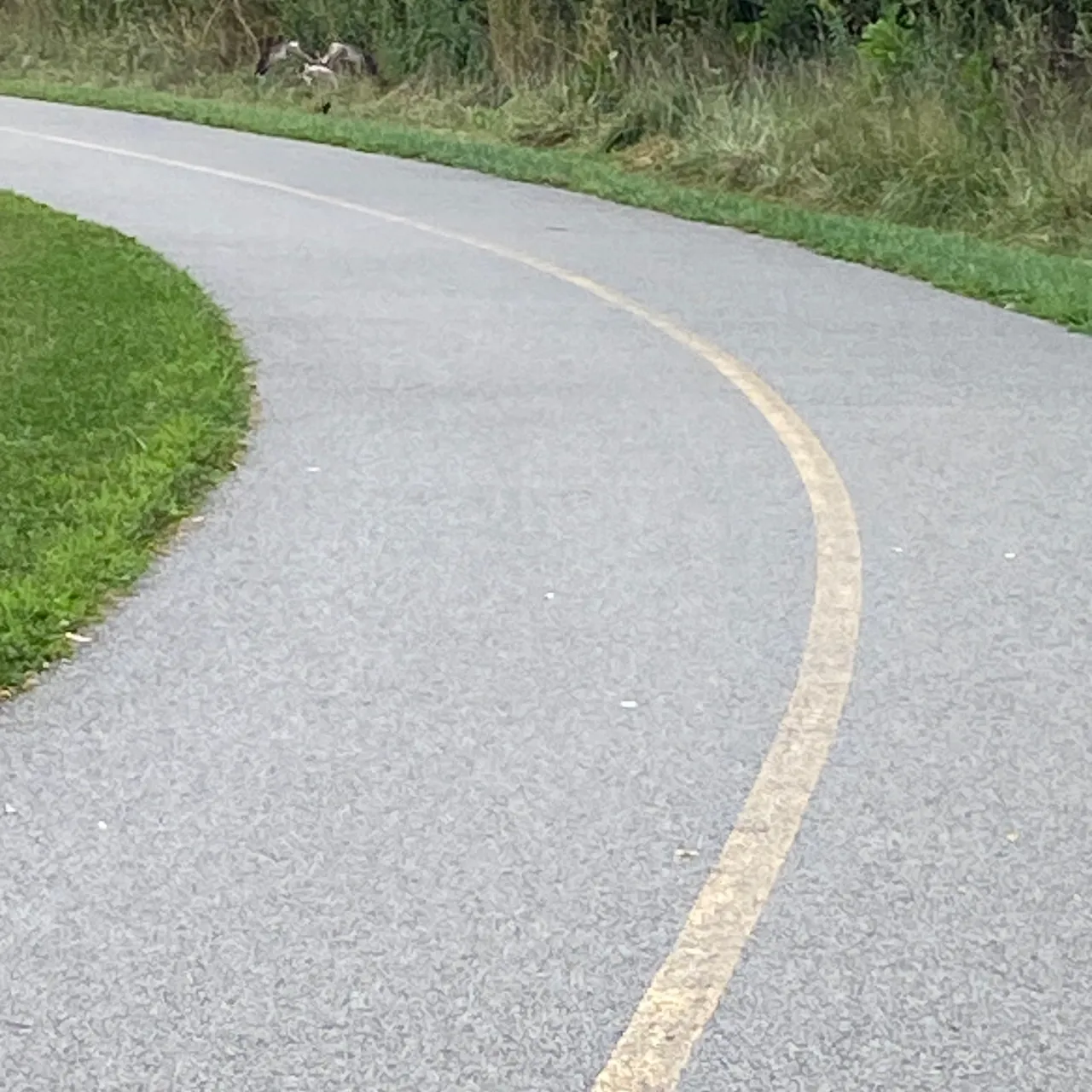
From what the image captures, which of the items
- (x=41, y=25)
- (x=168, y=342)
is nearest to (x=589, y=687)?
(x=168, y=342)

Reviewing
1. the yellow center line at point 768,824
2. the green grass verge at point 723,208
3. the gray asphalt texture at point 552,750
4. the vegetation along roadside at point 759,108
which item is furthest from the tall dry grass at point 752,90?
the yellow center line at point 768,824

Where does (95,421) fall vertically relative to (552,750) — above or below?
below

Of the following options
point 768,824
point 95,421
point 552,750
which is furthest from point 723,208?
point 768,824

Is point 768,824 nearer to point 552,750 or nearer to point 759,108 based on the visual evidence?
point 552,750

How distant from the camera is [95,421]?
8.69 metres

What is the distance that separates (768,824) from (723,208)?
11.8 metres

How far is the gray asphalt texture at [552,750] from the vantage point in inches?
153

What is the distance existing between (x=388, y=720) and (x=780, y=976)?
1659mm

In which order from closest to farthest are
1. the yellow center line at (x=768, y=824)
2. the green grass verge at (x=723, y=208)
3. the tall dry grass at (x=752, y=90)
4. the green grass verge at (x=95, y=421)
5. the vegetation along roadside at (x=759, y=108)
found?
the yellow center line at (x=768, y=824) < the green grass verge at (x=95, y=421) < the green grass verge at (x=723, y=208) < the vegetation along roadside at (x=759, y=108) < the tall dry grass at (x=752, y=90)

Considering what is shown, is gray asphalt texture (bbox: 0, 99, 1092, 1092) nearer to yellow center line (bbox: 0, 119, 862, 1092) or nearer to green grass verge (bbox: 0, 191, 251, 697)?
yellow center line (bbox: 0, 119, 862, 1092)

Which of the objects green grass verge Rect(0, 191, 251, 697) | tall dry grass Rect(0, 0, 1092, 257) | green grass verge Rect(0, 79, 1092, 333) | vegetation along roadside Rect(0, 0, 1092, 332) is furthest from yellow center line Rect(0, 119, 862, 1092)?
tall dry grass Rect(0, 0, 1092, 257)

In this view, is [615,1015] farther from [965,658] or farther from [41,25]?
[41,25]

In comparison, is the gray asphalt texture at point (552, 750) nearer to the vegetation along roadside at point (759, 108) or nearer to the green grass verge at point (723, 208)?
the green grass verge at point (723, 208)

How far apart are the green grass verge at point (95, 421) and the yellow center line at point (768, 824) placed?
2.18 meters
